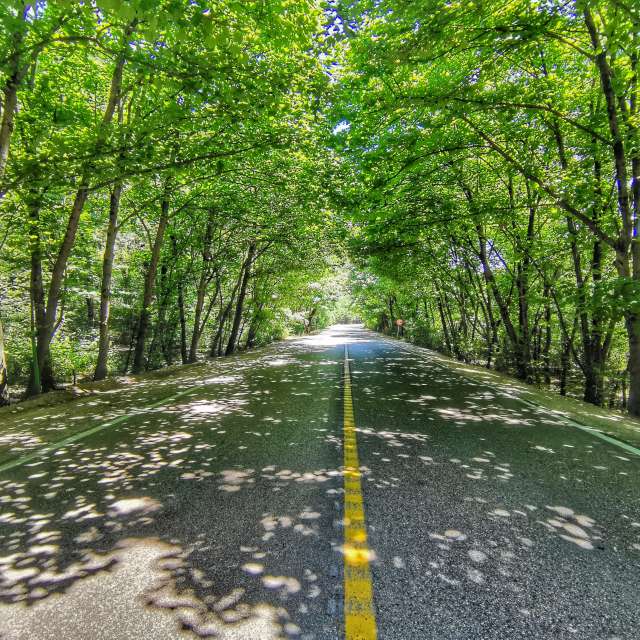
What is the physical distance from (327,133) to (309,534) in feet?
32.4

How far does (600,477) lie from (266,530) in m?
3.86

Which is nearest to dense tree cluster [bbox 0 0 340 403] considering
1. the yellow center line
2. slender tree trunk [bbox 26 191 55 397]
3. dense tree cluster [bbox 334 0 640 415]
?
slender tree trunk [bbox 26 191 55 397]

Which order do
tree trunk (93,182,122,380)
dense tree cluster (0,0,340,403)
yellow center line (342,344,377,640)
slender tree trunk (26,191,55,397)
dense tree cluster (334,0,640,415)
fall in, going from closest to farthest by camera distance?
yellow center line (342,344,377,640) < dense tree cluster (0,0,340,403) < dense tree cluster (334,0,640,415) < slender tree trunk (26,191,55,397) < tree trunk (93,182,122,380)

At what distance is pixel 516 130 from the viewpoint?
→ 29.8 feet

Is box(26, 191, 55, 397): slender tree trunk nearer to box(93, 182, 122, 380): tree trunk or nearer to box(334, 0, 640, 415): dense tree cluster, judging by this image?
box(93, 182, 122, 380): tree trunk

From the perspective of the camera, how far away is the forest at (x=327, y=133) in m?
5.73

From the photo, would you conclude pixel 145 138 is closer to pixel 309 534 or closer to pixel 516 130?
pixel 309 534

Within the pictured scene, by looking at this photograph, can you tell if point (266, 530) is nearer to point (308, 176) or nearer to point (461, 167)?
point (308, 176)

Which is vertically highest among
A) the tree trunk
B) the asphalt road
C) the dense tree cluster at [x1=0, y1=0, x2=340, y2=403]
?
the dense tree cluster at [x1=0, y1=0, x2=340, y2=403]

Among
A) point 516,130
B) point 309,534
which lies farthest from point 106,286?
point 516,130

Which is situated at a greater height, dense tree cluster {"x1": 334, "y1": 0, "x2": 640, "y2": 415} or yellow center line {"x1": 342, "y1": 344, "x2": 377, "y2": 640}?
dense tree cluster {"x1": 334, "y1": 0, "x2": 640, "y2": 415}

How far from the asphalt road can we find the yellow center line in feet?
0.18

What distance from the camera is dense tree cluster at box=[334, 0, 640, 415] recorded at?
581cm

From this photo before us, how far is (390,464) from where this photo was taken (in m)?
4.30
